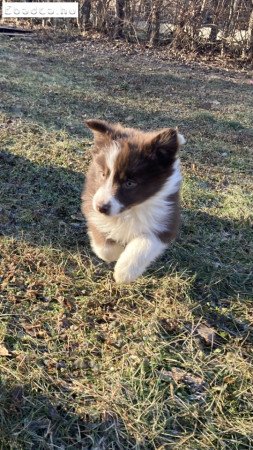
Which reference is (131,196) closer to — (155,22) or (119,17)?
(155,22)

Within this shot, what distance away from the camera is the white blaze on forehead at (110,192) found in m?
2.94

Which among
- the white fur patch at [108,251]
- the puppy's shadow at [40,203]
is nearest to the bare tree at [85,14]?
the puppy's shadow at [40,203]

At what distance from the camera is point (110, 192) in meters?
2.98

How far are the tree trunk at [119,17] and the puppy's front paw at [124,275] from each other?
10.4 meters

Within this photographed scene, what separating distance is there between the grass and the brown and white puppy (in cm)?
30

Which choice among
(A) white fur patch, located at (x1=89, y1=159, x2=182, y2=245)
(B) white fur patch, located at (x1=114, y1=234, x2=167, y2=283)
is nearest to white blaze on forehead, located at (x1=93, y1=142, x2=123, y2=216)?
(A) white fur patch, located at (x1=89, y1=159, x2=182, y2=245)

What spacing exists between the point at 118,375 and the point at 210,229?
78.6 inches

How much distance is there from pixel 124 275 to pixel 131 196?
1.72 feet

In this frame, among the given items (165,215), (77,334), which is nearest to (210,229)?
(165,215)

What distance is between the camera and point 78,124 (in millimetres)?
6141

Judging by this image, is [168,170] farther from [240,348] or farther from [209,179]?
[209,179]

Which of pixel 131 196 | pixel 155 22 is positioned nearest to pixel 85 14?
pixel 155 22

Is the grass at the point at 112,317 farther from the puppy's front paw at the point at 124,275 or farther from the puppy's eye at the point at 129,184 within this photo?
the puppy's eye at the point at 129,184

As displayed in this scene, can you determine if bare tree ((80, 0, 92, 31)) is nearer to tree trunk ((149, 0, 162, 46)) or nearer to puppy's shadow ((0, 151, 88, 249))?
→ tree trunk ((149, 0, 162, 46))
